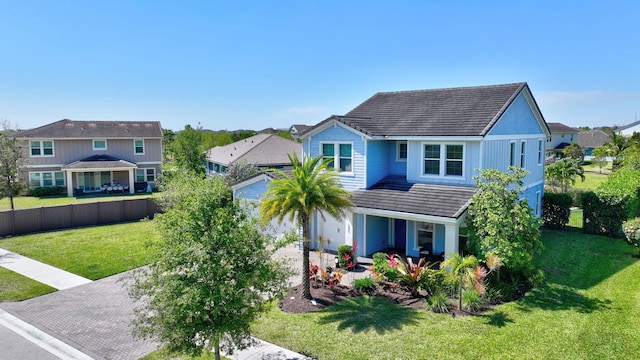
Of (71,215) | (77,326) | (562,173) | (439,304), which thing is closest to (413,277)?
(439,304)

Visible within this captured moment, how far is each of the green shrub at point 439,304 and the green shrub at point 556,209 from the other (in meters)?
13.5

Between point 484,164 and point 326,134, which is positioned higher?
point 326,134

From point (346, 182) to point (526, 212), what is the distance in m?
8.14

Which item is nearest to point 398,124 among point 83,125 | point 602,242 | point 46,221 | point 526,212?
point 526,212

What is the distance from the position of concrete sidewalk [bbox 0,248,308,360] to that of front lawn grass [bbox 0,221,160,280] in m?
1.26

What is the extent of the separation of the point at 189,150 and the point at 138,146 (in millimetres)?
7168

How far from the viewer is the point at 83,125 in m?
40.4

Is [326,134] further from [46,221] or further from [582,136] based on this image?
[582,136]

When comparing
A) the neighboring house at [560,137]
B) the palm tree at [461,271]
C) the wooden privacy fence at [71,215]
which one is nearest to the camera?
the palm tree at [461,271]

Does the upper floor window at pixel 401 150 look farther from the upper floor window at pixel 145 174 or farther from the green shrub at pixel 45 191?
the green shrub at pixel 45 191

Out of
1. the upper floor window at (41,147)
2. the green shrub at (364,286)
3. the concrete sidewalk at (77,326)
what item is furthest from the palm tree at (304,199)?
the upper floor window at (41,147)

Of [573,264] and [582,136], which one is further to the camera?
[582,136]

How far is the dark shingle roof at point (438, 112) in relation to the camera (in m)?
17.8

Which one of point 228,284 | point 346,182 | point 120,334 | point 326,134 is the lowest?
point 120,334
